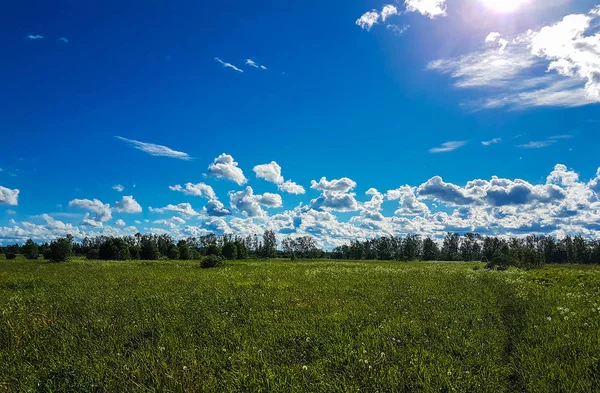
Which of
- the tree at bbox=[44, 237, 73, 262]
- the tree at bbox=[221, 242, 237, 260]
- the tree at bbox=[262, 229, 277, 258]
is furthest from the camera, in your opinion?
the tree at bbox=[262, 229, 277, 258]

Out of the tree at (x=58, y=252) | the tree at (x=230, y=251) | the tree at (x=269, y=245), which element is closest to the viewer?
the tree at (x=58, y=252)

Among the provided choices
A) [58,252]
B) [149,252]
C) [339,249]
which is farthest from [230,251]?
[339,249]

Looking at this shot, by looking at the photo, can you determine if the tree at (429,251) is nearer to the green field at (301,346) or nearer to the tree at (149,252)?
the tree at (149,252)

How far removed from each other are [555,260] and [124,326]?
154 meters

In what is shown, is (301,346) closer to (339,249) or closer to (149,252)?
(149,252)

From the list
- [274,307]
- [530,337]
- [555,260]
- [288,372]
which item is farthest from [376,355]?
[555,260]

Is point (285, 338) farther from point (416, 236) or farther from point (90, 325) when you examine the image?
point (416, 236)

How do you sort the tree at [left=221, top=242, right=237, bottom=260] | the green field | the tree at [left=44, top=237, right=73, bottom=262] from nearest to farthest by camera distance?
1. the green field
2. the tree at [left=44, top=237, right=73, bottom=262]
3. the tree at [left=221, top=242, right=237, bottom=260]

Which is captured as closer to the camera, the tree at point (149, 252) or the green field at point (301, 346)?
the green field at point (301, 346)

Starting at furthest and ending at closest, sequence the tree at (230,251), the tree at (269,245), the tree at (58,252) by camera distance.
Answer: the tree at (269,245)
the tree at (230,251)
the tree at (58,252)

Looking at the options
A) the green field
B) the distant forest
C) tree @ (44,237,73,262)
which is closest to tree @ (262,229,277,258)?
the distant forest

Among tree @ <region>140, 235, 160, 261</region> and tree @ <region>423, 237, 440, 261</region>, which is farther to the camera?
tree @ <region>423, 237, 440, 261</region>

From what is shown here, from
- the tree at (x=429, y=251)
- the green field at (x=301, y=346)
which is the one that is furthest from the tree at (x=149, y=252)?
the tree at (x=429, y=251)

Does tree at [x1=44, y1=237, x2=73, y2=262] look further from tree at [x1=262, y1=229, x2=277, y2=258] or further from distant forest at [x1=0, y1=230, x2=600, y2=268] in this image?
tree at [x1=262, y1=229, x2=277, y2=258]
